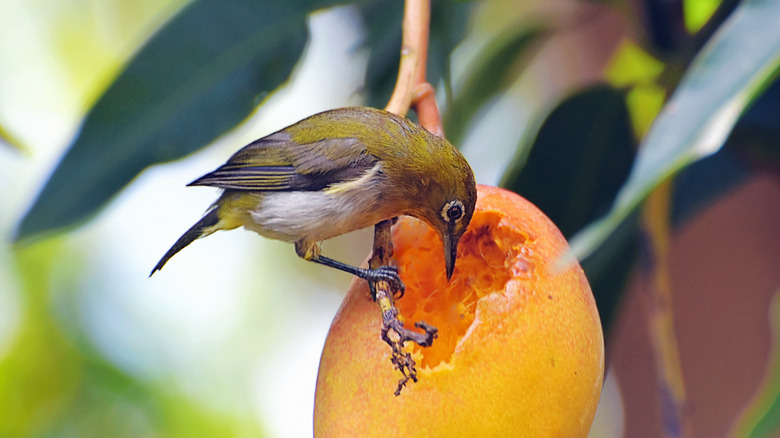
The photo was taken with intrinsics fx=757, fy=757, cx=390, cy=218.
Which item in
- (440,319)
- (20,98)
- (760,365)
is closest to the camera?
(440,319)

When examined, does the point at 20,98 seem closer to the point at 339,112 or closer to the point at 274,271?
the point at 274,271

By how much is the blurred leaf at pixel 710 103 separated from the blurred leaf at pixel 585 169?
1.94ft

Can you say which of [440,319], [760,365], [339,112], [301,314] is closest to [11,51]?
[301,314]

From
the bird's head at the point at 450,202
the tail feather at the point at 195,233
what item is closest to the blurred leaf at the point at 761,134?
the bird's head at the point at 450,202

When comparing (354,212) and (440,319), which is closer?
(440,319)

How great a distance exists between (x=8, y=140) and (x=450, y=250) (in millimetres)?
639

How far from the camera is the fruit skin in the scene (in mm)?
728

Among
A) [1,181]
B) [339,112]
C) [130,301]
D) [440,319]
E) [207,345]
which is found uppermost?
[339,112]

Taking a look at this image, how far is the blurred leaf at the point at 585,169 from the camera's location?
4.19 ft

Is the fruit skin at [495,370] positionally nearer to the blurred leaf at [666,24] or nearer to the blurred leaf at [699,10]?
the blurred leaf at [666,24]

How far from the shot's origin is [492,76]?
142 centimetres

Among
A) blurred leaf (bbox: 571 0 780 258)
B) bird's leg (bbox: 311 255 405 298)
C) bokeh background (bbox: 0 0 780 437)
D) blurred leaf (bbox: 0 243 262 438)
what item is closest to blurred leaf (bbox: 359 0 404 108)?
bokeh background (bbox: 0 0 780 437)

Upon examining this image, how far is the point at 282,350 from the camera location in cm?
296

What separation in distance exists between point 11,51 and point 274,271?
4.26 feet
